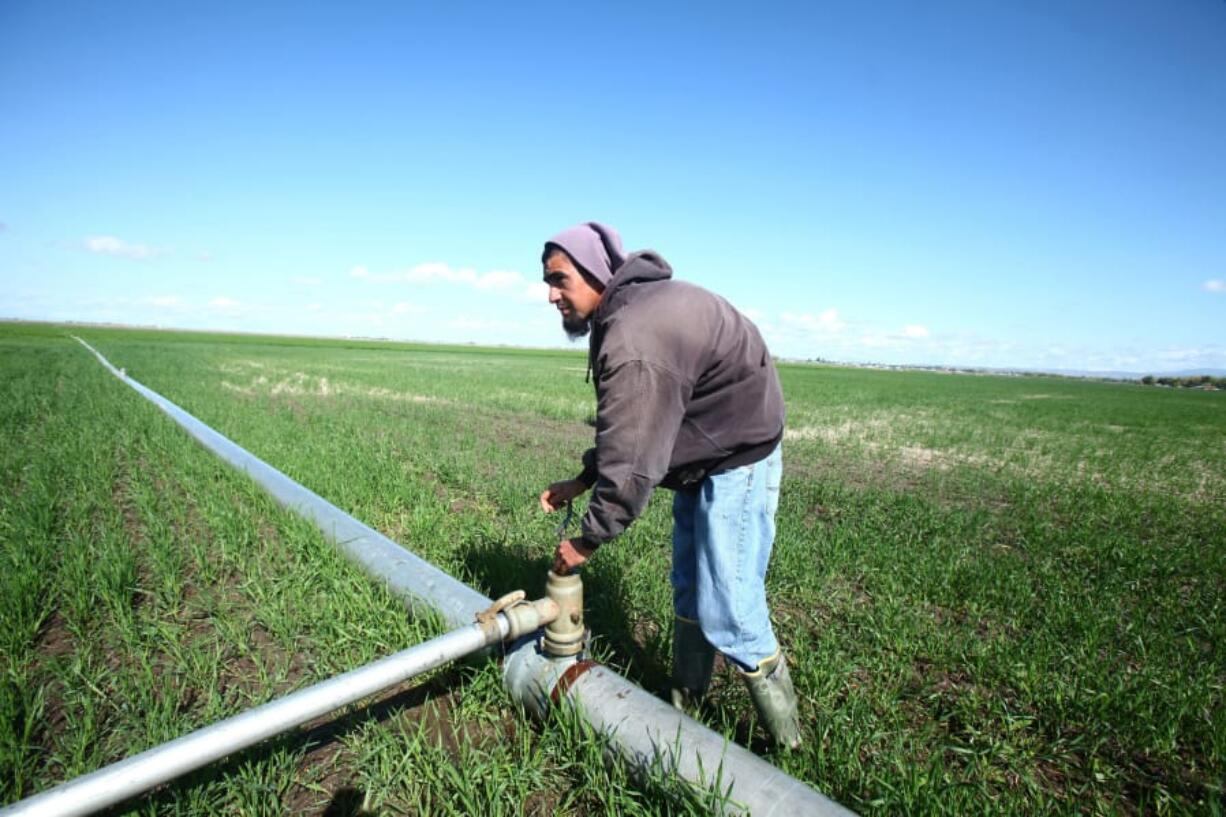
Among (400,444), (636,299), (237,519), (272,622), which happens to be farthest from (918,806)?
(400,444)

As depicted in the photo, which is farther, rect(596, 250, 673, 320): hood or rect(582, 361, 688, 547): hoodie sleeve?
rect(596, 250, 673, 320): hood

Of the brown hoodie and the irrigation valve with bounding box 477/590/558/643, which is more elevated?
the brown hoodie

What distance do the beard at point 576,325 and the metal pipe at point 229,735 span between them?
116 centimetres

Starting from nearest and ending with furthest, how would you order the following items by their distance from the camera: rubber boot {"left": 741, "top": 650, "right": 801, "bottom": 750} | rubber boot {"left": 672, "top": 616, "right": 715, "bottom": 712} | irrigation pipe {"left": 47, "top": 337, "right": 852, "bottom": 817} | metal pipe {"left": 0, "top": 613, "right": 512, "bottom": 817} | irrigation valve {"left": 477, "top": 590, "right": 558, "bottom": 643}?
metal pipe {"left": 0, "top": 613, "right": 512, "bottom": 817} → irrigation pipe {"left": 47, "top": 337, "right": 852, "bottom": 817} → irrigation valve {"left": 477, "top": 590, "right": 558, "bottom": 643} → rubber boot {"left": 741, "top": 650, "right": 801, "bottom": 750} → rubber boot {"left": 672, "top": 616, "right": 715, "bottom": 712}

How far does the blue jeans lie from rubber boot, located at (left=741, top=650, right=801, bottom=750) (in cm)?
5

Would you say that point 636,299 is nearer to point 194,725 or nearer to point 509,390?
point 194,725

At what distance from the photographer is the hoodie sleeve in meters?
1.67

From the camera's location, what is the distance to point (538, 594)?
3217mm

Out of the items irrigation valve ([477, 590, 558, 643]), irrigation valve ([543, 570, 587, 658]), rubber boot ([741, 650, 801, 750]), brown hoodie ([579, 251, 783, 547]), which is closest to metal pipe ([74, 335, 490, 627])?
irrigation valve ([477, 590, 558, 643])

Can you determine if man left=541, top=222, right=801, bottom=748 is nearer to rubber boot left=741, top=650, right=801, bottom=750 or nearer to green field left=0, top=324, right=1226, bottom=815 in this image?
rubber boot left=741, top=650, right=801, bottom=750

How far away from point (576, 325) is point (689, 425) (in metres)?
0.61

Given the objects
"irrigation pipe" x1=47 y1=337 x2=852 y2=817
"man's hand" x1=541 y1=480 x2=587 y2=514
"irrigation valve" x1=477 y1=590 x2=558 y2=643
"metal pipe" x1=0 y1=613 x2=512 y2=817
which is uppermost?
"man's hand" x1=541 y1=480 x2=587 y2=514

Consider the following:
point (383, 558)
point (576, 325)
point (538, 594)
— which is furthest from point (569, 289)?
point (538, 594)

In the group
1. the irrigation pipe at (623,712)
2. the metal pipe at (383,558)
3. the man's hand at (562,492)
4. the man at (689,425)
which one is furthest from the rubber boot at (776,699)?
the metal pipe at (383,558)
